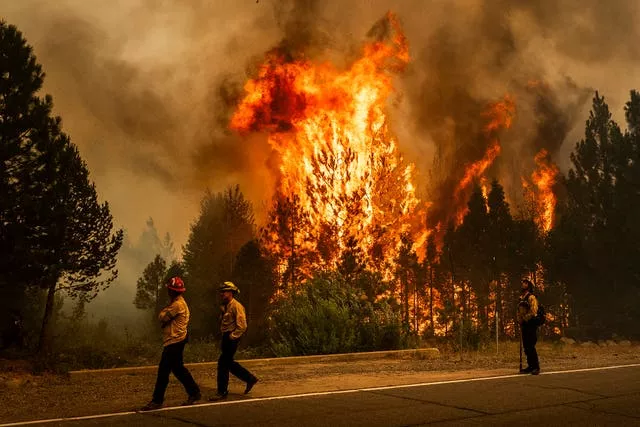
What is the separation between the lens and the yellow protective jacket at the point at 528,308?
1242cm

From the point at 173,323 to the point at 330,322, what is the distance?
9745 mm

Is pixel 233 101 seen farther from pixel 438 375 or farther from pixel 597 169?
pixel 438 375

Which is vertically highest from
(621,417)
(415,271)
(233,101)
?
(233,101)

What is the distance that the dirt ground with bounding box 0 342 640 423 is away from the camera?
30.3ft

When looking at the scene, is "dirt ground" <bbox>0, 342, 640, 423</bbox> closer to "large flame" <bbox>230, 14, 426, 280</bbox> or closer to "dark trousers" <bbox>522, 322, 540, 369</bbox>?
"dark trousers" <bbox>522, 322, 540, 369</bbox>

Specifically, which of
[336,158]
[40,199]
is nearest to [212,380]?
[40,199]

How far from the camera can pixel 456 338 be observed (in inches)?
831

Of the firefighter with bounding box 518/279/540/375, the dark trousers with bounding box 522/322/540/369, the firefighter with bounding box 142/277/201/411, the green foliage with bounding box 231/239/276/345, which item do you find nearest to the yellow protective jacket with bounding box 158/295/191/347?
the firefighter with bounding box 142/277/201/411

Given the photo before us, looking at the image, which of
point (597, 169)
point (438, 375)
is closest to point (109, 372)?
point (438, 375)

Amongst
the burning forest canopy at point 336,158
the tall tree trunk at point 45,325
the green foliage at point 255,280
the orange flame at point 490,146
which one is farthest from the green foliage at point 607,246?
the tall tree trunk at point 45,325

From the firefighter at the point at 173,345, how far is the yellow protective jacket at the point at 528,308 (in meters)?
6.93

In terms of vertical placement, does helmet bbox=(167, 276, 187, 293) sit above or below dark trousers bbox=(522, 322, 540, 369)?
above

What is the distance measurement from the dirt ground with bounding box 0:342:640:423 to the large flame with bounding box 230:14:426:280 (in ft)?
51.0

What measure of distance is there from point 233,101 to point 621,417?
55.7m
